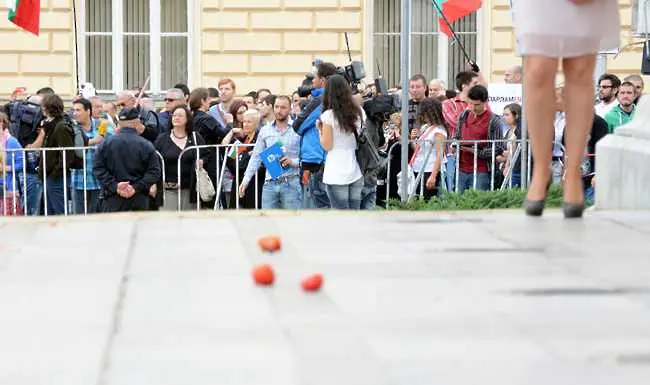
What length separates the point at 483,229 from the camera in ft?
21.3

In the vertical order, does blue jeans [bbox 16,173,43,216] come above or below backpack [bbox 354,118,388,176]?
below

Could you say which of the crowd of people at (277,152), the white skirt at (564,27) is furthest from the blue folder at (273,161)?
the white skirt at (564,27)

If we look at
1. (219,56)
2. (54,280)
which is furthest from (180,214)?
(219,56)

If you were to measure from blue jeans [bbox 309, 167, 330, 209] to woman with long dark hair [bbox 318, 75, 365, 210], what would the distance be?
0.24 meters

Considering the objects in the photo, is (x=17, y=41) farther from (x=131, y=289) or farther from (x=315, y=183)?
(x=131, y=289)

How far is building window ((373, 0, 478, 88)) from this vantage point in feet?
84.6

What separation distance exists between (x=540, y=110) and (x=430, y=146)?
24.7 ft

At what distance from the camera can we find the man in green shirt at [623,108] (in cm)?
1486

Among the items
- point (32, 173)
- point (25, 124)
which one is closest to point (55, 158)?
point (32, 173)

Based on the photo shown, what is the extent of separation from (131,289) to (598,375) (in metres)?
1.74

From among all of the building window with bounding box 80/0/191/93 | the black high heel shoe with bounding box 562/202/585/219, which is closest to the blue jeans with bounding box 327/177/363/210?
the black high heel shoe with bounding box 562/202/585/219

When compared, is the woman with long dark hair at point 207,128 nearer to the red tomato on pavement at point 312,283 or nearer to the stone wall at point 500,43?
the stone wall at point 500,43

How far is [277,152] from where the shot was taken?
14000mm

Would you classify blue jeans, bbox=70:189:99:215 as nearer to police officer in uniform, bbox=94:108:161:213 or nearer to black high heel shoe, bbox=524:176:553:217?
police officer in uniform, bbox=94:108:161:213
